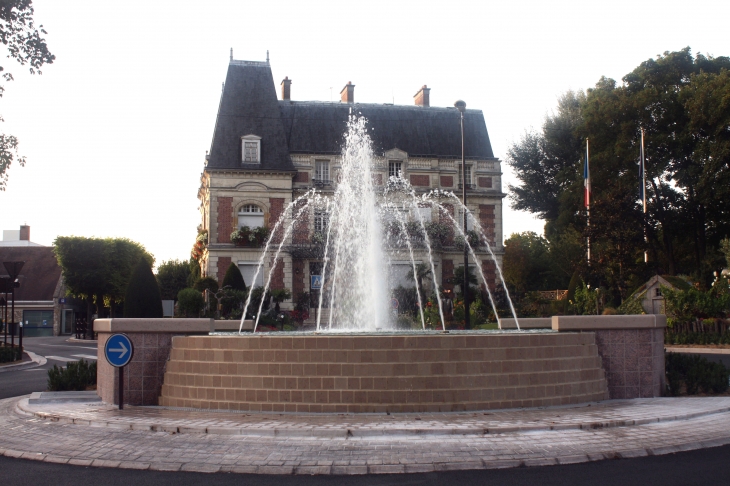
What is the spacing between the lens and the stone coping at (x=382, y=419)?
991 centimetres

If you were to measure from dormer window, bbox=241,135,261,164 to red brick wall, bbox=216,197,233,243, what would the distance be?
2674 mm

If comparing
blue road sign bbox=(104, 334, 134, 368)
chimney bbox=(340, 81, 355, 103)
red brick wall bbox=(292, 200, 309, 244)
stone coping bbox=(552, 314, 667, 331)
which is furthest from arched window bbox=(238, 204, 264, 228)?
stone coping bbox=(552, 314, 667, 331)

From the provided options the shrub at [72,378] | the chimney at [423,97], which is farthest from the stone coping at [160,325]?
the chimney at [423,97]

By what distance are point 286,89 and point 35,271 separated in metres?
31.2

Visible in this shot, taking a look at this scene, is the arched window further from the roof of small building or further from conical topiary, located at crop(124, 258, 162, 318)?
the roof of small building

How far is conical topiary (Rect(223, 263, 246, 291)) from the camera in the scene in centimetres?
3838

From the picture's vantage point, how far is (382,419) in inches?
424

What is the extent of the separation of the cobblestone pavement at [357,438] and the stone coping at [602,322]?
170 centimetres

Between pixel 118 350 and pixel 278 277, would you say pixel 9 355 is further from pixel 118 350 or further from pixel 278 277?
pixel 278 277

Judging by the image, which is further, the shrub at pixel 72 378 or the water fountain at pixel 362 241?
the water fountain at pixel 362 241

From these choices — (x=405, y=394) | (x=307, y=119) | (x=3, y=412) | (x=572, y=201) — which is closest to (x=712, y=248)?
(x=572, y=201)

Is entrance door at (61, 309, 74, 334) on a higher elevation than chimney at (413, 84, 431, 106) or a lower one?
lower

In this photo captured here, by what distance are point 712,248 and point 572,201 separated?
9.30 m

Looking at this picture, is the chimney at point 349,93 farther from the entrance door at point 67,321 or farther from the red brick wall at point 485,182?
the entrance door at point 67,321
